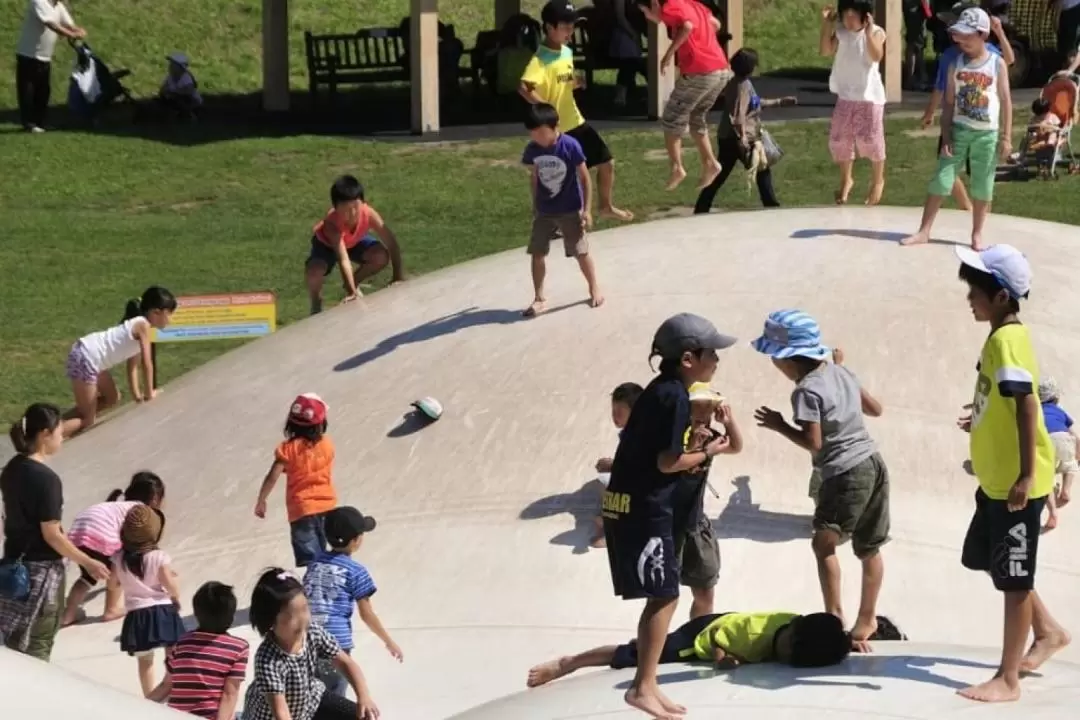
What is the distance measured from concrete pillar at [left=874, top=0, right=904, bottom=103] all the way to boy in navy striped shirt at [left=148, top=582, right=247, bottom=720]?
16.8m

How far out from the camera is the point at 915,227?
41.4 ft

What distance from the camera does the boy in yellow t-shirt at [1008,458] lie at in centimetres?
672

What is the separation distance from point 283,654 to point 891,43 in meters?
17.3

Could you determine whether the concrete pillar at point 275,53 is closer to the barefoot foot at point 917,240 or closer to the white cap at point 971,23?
the barefoot foot at point 917,240

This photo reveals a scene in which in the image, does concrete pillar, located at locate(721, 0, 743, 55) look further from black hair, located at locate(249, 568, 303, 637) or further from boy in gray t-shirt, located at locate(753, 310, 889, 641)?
black hair, located at locate(249, 568, 303, 637)

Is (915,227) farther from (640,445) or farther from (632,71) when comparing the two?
(632,71)

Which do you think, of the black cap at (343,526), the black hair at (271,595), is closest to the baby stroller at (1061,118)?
the black cap at (343,526)

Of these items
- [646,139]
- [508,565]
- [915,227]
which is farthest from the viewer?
[646,139]

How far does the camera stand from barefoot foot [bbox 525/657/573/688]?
25.2 feet

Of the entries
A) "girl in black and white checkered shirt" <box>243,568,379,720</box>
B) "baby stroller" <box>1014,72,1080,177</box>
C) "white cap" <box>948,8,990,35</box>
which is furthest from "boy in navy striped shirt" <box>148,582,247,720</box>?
"baby stroller" <box>1014,72,1080,177</box>

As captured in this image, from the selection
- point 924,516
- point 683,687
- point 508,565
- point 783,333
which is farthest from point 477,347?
point 683,687

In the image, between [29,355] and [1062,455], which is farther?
[29,355]

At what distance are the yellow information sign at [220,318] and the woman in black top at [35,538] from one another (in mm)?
4543

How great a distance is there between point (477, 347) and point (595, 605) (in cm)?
259
